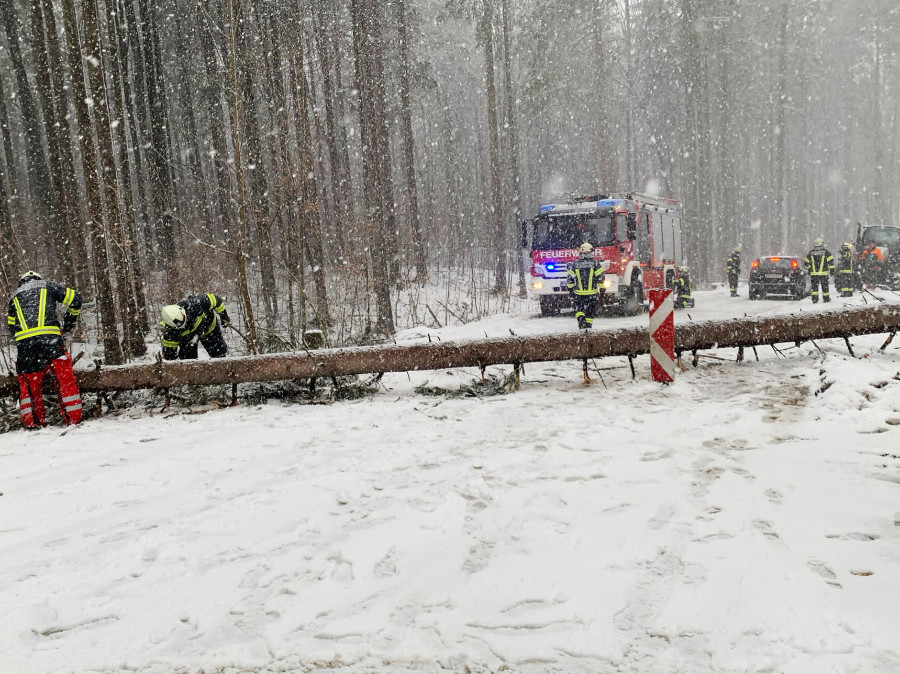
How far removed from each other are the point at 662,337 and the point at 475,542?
464 cm

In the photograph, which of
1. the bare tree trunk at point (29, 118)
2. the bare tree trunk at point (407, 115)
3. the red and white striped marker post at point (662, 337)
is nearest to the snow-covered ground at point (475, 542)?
the red and white striped marker post at point (662, 337)

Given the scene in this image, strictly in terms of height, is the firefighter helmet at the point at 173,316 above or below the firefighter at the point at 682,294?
above

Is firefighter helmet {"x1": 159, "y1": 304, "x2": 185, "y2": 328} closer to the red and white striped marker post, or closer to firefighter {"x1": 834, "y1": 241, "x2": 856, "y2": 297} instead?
the red and white striped marker post

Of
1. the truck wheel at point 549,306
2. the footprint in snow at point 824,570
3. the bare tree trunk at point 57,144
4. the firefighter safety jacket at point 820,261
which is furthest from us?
the truck wheel at point 549,306

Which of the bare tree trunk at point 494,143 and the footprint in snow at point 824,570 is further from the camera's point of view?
the bare tree trunk at point 494,143

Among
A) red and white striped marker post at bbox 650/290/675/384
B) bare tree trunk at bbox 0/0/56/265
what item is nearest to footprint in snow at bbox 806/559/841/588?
red and white striped marker post at bbox 650/290/675/384

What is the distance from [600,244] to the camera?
14.6 meters

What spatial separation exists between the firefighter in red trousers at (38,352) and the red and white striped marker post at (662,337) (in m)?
7.05

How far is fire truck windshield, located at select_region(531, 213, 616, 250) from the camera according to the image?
14594 mm

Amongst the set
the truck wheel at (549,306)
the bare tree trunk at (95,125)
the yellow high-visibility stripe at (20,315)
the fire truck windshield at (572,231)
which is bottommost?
the truck wheel at (549,306)

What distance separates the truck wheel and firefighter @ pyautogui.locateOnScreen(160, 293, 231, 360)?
29.5ft

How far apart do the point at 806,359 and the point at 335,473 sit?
677 cm

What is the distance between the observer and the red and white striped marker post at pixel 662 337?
23.6 feet

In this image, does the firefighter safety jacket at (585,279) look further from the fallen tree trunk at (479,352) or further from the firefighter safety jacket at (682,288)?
the firefighter safety jacket at (682,288)
